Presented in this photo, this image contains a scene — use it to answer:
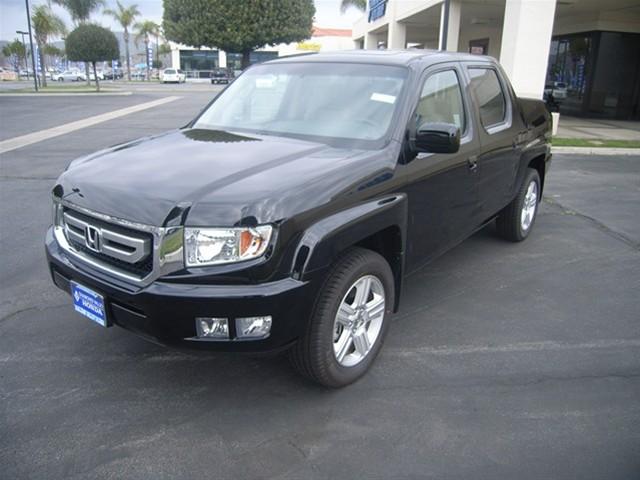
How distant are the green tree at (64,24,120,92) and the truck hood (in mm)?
35803

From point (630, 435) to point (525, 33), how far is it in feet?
40.1

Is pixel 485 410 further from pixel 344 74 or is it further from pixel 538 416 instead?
pixel 344 74

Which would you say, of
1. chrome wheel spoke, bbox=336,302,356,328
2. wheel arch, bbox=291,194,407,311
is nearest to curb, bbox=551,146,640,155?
wheel arch, bbox=291,194,407,311

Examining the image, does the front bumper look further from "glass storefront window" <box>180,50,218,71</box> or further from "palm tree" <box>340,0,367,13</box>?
"glass storefront window" <box>180,50,218,71</box>

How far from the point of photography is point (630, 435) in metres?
2.86

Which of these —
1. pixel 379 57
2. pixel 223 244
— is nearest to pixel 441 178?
pixel 379 57

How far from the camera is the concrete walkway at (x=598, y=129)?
14.8 m

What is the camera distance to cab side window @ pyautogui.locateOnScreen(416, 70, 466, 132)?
3725 mm

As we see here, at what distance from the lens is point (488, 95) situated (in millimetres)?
4770

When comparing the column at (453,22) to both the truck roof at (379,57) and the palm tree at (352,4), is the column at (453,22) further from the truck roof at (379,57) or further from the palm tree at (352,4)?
the palm tree at (352,4)

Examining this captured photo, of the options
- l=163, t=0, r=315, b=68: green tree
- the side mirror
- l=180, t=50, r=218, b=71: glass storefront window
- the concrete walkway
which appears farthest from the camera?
l=180, t=50, r=218, b=71: glass storefront window

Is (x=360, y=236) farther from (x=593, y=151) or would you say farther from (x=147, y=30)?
(x=147, y=30)

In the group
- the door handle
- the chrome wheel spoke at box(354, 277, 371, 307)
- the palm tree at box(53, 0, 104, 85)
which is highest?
the palm tree at box(53, 0, 104, 85)

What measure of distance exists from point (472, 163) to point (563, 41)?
2143cm
